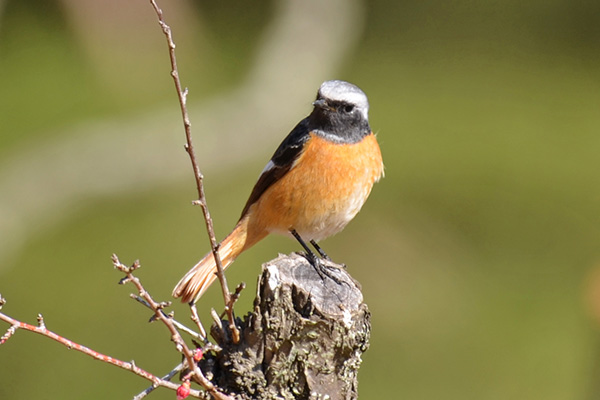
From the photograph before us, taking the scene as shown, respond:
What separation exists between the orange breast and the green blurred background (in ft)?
8.17

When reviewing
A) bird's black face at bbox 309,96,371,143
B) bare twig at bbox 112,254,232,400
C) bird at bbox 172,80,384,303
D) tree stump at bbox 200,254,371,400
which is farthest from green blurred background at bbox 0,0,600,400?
bare twig at bbox 112,254,232,400

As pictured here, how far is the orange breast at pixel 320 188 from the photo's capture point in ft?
13.8

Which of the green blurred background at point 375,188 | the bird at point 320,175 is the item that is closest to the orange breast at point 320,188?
the bird at point 320,175

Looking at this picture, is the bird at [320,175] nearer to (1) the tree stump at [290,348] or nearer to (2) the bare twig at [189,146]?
(1) the tree stump at [290,348]

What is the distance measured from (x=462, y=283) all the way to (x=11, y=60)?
20.5 ft

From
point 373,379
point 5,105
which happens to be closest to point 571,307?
point 373,379

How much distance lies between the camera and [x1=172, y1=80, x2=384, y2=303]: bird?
4.20 m

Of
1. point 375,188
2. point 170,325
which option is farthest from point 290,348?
point 375,188

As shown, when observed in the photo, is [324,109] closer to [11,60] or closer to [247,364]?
[247,364]

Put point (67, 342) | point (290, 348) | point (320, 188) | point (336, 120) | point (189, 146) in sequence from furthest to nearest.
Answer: point (336, 120) < point (320, 188) < point (290, 348) < point (189, 146) < point (67, 342)

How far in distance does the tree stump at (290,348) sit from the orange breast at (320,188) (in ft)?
3.62

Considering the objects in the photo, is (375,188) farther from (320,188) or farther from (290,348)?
(290,348)

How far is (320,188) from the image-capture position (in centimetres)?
418

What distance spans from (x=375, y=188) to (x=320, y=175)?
5.30 m
